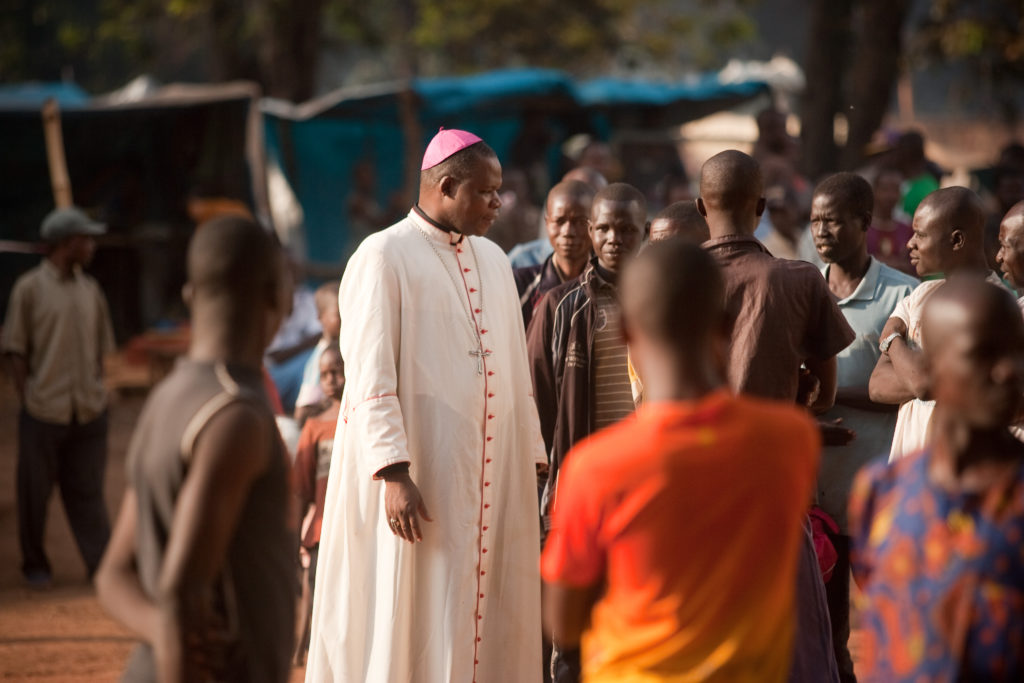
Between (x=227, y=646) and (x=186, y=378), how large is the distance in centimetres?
58

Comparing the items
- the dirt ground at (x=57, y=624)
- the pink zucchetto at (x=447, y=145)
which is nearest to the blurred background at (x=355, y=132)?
the dirt ground at (x=57, y=624)

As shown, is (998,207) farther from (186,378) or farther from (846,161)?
(186,378)

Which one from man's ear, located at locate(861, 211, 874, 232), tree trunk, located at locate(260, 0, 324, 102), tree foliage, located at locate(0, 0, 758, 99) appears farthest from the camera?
tree foliage, located at locate(0, 0, 758, 99)

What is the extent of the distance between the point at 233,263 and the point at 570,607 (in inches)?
41.9

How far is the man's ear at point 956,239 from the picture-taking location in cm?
457

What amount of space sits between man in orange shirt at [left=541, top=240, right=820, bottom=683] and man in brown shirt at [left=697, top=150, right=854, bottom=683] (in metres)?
1.61

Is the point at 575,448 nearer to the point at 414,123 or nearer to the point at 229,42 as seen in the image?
the point at 414,123

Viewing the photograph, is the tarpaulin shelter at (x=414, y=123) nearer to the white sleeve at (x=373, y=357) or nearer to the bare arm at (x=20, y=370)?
the bare arm at (x=20, y=370)

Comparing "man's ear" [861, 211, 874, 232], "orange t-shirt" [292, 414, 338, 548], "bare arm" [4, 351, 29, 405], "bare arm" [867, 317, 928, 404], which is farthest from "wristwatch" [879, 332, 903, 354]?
"bare arm" [4, 351, 29, 405]

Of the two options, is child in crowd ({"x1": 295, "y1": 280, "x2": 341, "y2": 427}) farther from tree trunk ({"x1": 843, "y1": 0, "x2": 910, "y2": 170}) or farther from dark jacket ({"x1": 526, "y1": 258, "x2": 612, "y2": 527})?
tree trunk ({"x1": 843, "y1": 0, "x2": 910, "y2": 170})

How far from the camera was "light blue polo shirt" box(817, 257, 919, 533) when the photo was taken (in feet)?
16.8

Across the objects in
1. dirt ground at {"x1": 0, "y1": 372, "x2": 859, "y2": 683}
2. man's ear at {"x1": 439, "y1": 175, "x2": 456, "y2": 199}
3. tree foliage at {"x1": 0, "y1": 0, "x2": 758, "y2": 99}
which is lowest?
→ dirt ground at {"x1": 0, "y1": 372, "x2": 859, "y2": 683}

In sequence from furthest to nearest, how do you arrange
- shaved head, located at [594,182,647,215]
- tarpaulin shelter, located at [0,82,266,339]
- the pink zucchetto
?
1. tarpaulin shelter, located at [0,82,266,339]
2. shaved head, located at [594,182,647,215]
3. the pink zucchetto

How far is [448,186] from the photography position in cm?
465
